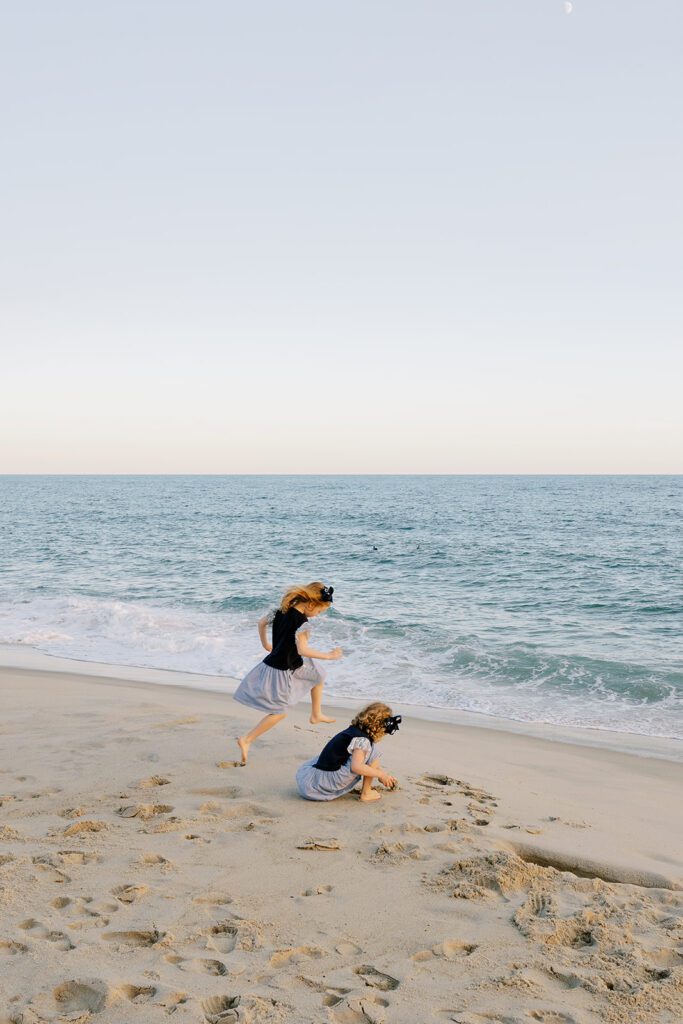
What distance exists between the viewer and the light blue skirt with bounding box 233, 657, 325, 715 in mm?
7125

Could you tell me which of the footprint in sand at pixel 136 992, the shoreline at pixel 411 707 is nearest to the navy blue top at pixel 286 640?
the footprint in sand at pixel 136 992

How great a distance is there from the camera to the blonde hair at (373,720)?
20.9ft

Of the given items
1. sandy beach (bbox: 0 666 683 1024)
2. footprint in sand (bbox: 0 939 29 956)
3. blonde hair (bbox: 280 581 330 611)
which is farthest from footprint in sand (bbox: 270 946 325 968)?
blonde hair (bbox: 280 581 330 611)

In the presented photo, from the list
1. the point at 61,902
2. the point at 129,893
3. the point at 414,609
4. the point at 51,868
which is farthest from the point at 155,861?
the point at 414,609

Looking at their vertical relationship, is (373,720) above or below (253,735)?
above

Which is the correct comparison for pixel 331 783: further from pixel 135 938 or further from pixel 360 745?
pixel 135 938

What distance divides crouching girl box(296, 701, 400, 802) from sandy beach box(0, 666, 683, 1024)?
13 cm

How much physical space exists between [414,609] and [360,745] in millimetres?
12973

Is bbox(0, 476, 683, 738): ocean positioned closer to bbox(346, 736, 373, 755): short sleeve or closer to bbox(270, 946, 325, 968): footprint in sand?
bbox(346, 736, 373, 755): short sleeve

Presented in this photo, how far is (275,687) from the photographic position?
7.12 metres

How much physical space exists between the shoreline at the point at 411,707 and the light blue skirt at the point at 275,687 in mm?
3678

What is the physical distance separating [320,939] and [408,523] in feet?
150

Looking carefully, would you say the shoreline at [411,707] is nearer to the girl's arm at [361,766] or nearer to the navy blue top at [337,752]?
the girl's arm at [361,766]

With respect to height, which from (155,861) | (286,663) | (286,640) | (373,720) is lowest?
(155,861)
